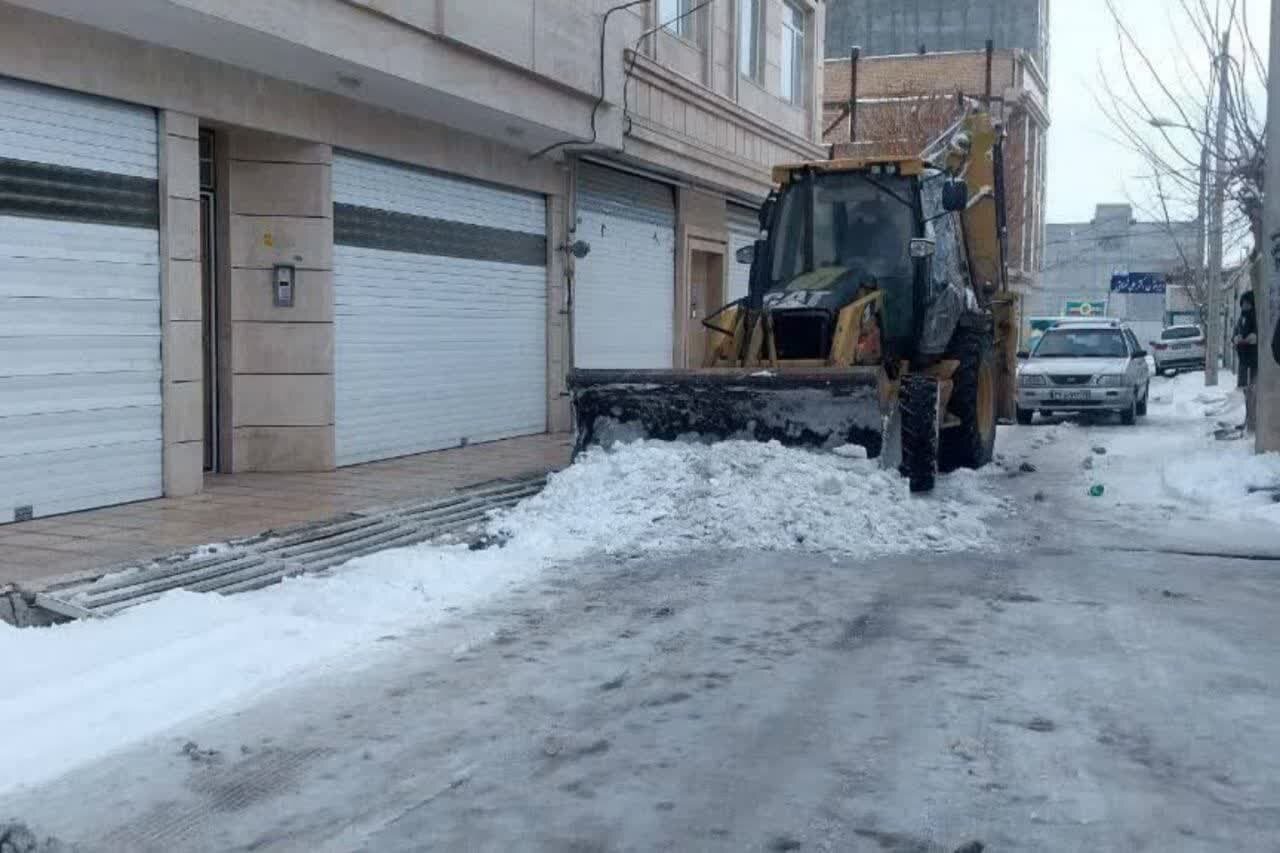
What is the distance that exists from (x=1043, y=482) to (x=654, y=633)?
26.3ft

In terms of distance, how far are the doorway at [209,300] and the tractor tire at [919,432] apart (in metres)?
6.30

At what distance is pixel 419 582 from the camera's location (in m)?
8.76

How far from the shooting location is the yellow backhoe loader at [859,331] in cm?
1170

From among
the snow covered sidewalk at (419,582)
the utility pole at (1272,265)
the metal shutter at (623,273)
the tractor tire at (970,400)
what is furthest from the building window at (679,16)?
the snow covered sidewalk at (419,582)

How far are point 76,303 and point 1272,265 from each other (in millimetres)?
11280

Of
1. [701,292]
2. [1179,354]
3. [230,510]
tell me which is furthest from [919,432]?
[1179,354]

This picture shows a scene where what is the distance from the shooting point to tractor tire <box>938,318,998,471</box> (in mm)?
14453

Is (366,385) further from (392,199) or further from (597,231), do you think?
(597,231)

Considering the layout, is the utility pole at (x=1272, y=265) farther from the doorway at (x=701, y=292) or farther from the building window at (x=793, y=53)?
the building window at (x=793, y=53)

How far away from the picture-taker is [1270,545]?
10594 mm

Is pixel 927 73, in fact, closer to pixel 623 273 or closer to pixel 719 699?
pixel 623 273

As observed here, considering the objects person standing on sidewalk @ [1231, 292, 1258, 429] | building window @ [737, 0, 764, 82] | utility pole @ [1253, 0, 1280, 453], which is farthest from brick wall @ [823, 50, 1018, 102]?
utility pole @ [1253, 0, 1280, 453]

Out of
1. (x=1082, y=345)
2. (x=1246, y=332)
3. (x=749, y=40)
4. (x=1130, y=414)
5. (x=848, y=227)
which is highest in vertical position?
(x=749, y=40)

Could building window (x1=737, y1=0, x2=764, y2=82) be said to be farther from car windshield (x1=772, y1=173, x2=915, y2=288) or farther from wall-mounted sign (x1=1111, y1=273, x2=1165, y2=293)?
wall-mounted sign (x1=1111, y1=273, x2=1165, y2=293)
